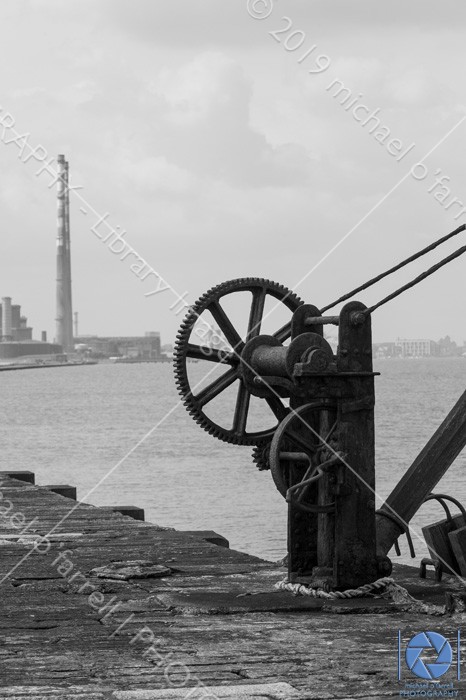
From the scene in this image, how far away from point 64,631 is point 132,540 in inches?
177

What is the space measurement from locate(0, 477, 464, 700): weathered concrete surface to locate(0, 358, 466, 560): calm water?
5.48 meters

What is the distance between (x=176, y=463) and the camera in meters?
44.8

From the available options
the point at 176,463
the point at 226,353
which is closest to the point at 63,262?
the point at 176,463

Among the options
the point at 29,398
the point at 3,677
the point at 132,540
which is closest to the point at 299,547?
the point at 3,677

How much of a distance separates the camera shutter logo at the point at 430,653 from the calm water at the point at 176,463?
8566mm

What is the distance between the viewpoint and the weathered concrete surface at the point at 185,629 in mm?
6109

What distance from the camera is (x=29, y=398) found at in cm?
11544

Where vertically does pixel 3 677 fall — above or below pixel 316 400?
below

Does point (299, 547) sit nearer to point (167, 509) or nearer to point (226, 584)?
point (226, 584)

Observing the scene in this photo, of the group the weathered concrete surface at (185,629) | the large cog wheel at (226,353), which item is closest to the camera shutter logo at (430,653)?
the weathered concrete surface at (185,629)

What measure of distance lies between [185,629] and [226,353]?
2.57 meters

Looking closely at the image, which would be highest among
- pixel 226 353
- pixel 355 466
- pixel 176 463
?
pixel 226 353

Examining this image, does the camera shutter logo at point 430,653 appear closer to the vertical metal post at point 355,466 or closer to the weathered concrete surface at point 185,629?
the weathered concrete surface at point 185,629

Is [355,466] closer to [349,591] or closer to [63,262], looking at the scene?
[349,591]
